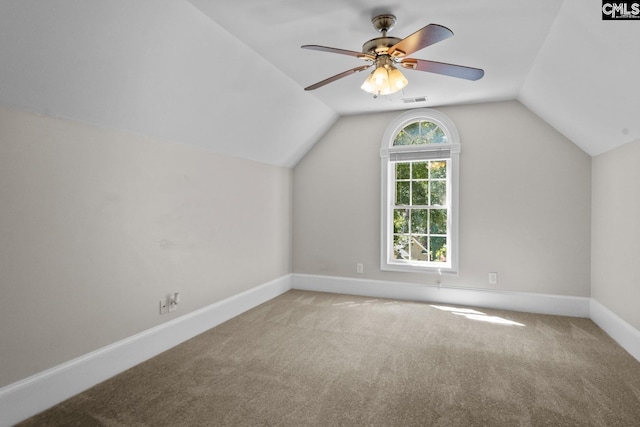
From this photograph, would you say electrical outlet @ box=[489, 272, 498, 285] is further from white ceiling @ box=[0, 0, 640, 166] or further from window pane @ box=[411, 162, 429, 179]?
white ceiling @ box=[0, 0, 640, 166]

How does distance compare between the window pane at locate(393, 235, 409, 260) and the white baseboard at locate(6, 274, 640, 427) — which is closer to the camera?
the white baseboard at locate(6, 274, 640, 427)

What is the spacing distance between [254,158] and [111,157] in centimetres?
186

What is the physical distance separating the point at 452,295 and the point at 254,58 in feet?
11.4

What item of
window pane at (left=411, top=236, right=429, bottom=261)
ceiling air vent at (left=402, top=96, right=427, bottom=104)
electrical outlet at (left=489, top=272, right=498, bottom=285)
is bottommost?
electrical outlet at (left=489, top=272, right=498, bottom=285)

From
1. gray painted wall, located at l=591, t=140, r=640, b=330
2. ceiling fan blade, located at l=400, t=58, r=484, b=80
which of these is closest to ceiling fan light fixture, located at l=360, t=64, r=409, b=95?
ceiling fan blade, located at l=400, t=58, r=484, b=80

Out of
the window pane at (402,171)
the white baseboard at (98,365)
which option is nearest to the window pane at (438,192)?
the window pane at (402,171)

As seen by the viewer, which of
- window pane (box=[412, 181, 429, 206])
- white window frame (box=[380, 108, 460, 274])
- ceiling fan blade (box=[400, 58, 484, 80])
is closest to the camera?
ceiling fan blade (box=[400, 58, 484, 80])

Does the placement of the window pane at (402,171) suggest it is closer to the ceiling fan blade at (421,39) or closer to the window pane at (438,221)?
the window pane at (438,221)

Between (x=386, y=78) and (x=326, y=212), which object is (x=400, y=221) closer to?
(x=326, y=212)

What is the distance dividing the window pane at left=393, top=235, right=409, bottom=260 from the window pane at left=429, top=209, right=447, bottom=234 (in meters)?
0.37

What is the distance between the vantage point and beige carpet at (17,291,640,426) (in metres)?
2.08

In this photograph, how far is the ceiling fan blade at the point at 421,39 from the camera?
176 centimetres

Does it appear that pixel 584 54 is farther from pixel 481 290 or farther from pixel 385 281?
pixel 385 281

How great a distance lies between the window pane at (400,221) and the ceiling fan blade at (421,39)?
108 inches
